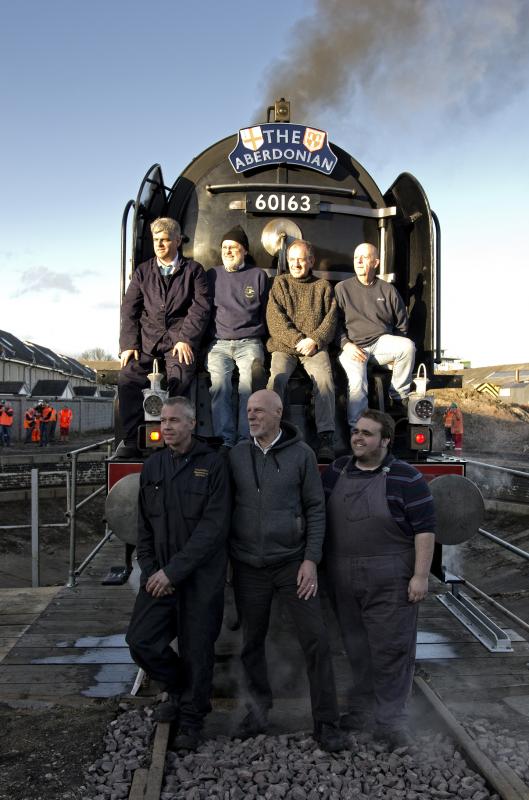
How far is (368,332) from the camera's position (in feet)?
17.0

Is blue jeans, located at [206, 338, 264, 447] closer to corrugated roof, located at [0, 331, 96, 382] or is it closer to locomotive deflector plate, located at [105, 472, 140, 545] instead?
locomotive deflector plate, located at [105, 472, 140, 545]

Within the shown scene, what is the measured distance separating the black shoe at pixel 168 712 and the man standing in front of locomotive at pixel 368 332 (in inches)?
92.8

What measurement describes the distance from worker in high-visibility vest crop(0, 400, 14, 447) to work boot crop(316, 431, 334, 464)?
20535 mm

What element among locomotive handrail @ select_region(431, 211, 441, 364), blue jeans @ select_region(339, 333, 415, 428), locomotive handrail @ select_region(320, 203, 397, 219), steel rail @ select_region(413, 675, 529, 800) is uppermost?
locomotive handrail @ select_region(320, 203, 397, 219)

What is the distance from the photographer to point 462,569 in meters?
11.3

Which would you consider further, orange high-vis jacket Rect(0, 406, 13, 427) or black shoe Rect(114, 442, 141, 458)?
orange high-vis jacket Rect(0, 406, 13, 427)

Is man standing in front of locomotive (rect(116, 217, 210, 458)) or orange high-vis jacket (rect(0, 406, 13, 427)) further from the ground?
man standing in front of locomotive (rect(116, 217, 210, 458))

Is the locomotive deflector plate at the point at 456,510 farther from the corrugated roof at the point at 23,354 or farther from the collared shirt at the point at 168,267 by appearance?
the corrugated roof at the point at 23,354

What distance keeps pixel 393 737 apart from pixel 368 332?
292cm

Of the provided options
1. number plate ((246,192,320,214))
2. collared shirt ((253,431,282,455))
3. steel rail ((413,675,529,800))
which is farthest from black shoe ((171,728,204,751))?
number plate ((246,192,320,214))

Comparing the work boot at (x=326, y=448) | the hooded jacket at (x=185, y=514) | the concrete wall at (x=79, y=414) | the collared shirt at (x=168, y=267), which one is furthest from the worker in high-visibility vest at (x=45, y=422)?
the hooded jacket at (x=185, y=514)

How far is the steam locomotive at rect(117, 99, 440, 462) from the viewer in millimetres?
5879

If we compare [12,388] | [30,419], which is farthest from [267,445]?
[12,388]

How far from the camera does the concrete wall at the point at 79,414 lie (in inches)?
1009
